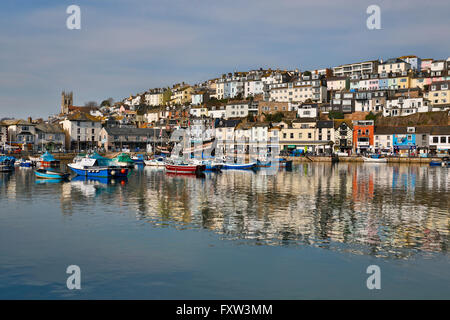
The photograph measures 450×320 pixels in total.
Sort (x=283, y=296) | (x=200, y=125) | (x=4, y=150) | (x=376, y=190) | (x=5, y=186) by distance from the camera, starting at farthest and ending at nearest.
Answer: (x=200, y=125)
(x=4, y=150)
(x=5, y=186)
(x=376, y=190)
(x=283, y=296)

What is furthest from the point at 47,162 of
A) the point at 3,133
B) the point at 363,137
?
the point at 363,137

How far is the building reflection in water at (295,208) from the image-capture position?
2045 centimetres

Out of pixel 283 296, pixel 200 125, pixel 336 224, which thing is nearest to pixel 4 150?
pixel 200 125

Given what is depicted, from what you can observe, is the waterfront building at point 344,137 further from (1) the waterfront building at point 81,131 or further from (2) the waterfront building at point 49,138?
(2) the waterfront building at point 49,138

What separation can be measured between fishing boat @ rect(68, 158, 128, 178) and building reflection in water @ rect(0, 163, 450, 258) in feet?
10.7

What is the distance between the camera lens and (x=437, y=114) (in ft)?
337

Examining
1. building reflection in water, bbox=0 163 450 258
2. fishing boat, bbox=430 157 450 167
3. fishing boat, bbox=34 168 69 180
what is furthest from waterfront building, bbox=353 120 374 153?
fishing boat, bbox=34 168 69 180

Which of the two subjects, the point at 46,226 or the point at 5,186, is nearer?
the point at 46,226

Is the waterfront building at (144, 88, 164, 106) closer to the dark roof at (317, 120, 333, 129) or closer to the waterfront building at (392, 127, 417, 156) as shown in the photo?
the dark roof at (317, 120, 333, 129)

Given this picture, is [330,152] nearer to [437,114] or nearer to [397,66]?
[437,114]

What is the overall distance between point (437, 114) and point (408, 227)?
90.8 meters

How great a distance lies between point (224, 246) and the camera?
19125 mm

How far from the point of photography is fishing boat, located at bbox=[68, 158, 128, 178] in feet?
166
